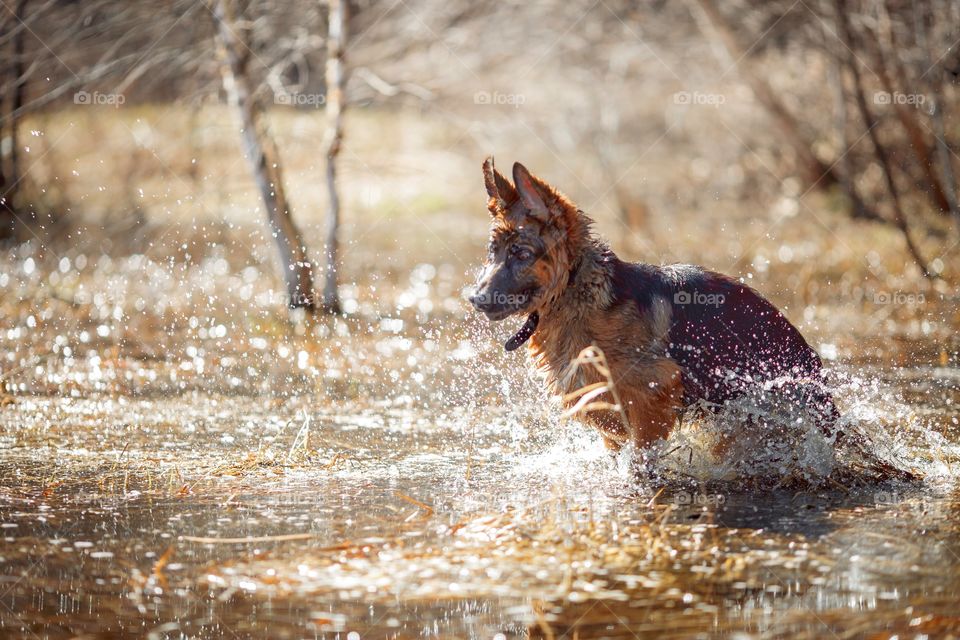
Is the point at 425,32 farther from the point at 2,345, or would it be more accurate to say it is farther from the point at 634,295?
the point at 634,295

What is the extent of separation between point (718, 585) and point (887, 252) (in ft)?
41.7

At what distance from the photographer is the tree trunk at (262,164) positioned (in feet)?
36.2

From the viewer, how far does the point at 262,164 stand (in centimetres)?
1174

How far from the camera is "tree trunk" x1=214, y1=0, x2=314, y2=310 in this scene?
11.0 metres

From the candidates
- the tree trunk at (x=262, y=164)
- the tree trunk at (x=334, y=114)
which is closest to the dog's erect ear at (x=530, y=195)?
the tree trunk at (x=262, y=164)

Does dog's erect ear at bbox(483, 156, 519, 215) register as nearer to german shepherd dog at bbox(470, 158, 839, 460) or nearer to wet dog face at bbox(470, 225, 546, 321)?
german shepherd dog at bbox(470, 158, 839, 460)
